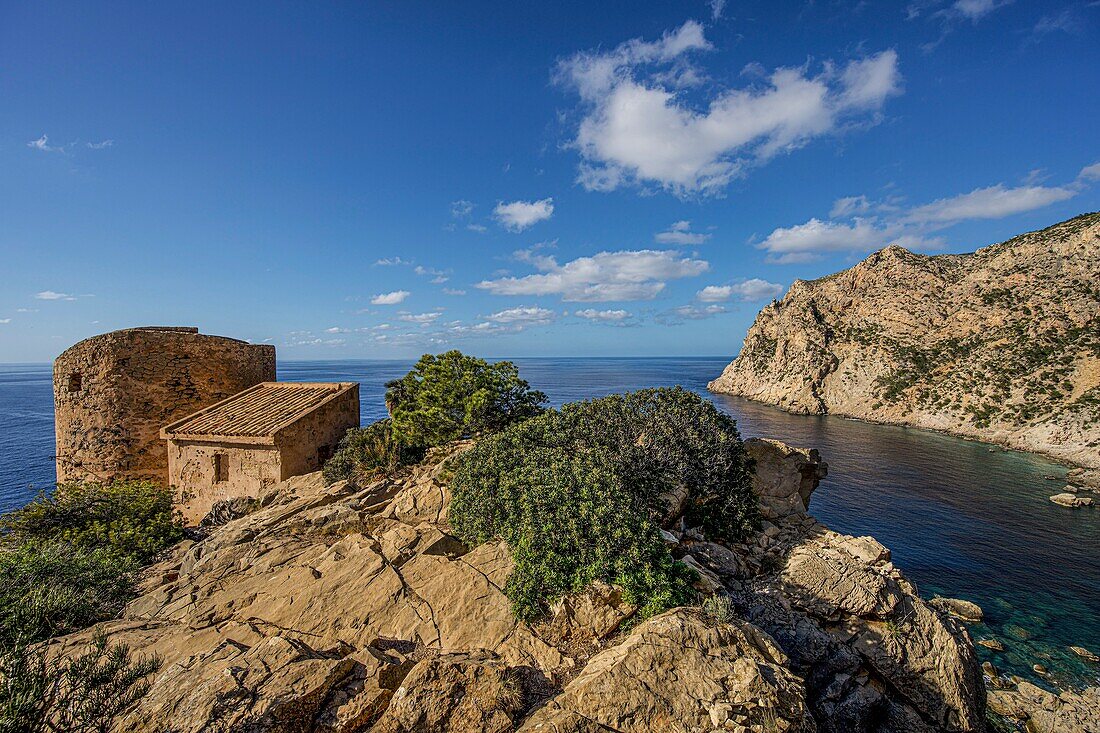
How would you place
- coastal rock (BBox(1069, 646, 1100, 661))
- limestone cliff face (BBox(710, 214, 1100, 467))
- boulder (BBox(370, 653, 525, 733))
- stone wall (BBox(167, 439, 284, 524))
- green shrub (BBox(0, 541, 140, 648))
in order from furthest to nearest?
limestone cliff face (BBox(710, 214, 1100, 467)), coastal rock (BBox(1069, 646, 1100, 661)), stone wall (BBox(167, 439, 284, 524)), green shrub (BBox(0, 541, 140, 648)), boulder (BBox(370, 653, 525, 733))

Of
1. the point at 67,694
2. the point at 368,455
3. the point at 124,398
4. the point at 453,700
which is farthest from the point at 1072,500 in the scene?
the point at 124,398

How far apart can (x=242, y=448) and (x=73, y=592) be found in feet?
25.5

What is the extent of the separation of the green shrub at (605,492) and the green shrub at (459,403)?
3.95m

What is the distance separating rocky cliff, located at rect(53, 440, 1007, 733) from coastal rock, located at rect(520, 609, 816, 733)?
0.02m

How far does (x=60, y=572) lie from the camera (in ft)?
29.9

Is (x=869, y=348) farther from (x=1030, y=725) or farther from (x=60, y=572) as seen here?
(x=60, y=572)

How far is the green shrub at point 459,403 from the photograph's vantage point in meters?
16.2

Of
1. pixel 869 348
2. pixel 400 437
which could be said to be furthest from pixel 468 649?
pixel 869 348

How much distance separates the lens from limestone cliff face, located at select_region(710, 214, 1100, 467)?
49469 millimetres

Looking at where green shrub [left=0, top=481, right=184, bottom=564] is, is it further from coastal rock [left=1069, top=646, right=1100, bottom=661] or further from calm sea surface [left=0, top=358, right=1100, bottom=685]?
coastal rock [left=1069, top=646, right=1100, bottom=661]

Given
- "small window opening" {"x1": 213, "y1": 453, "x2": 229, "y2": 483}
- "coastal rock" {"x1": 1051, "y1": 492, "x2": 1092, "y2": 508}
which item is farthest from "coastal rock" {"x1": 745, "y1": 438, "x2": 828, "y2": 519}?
"coastal rock" {"x1": 1051, "y1": 492, "x2": 1092, "y2": 508}

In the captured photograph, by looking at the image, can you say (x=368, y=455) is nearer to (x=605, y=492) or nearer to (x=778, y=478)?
(x=605, y=492)

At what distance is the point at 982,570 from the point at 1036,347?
51722 millimetres

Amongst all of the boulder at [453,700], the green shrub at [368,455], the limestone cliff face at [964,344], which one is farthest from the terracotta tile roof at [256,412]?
the limestone cliff face at [964,344]
